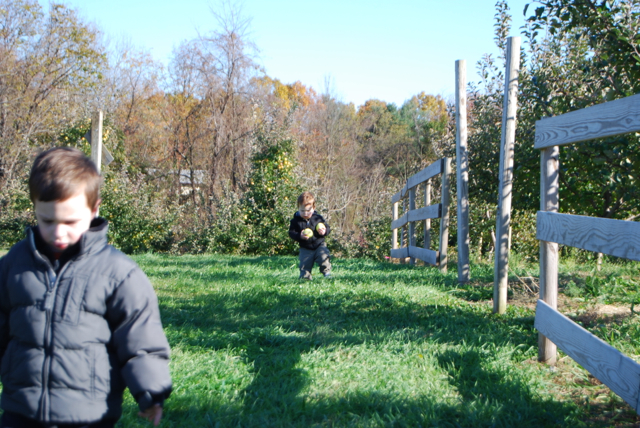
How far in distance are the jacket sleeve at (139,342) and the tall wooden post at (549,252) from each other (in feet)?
9.27

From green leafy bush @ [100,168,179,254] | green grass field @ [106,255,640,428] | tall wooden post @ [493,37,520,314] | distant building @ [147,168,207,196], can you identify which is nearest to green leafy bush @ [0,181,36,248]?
green leafy bush @ [100,168,179,254]

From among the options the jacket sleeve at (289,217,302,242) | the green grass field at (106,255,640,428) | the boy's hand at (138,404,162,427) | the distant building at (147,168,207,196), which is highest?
the distant building at (147,168,207,196)

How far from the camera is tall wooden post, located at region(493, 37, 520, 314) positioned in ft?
16.4

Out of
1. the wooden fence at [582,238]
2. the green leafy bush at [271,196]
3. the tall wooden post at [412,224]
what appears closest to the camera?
the wooden fence at [582,238]

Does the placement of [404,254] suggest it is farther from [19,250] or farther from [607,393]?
[19,250]

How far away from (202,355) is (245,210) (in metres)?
11.8

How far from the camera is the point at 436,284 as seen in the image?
680 cm

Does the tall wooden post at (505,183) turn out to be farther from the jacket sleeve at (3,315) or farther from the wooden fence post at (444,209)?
the jacket sleeve at (3,315)

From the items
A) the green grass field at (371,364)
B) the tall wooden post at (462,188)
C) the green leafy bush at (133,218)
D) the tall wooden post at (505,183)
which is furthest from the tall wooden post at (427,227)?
the green leafy bush at (133,218)

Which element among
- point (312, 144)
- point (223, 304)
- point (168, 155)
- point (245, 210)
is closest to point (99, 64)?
point (168, 155)

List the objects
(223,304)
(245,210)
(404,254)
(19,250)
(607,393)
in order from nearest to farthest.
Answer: (19,250) < (607,393) < (223,304) < (404,254) < (245,210)

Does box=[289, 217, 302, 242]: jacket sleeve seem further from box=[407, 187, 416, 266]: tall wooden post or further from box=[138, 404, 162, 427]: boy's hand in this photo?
box=[138, 404, 162, 427]: boy's hand

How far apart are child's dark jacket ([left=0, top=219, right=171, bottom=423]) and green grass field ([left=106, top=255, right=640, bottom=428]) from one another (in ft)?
3.02

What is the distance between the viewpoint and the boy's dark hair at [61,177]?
1896 mm
